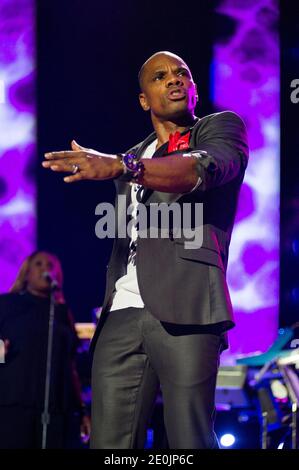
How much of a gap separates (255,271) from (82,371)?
5.86 feet

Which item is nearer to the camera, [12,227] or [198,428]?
[198,428]

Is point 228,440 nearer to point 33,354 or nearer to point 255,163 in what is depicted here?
point 33,354

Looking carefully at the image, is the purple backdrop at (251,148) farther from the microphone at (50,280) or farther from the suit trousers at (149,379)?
the suit trousers at (149,379)

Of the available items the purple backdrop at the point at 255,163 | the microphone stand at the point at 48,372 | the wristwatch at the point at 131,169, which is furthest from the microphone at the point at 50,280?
the wristwatch at the point at 131,169

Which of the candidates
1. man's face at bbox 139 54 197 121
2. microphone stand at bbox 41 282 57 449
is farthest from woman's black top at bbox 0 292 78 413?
man's face at bbox 139 54 197 121

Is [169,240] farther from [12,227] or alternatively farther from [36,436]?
[12,227]

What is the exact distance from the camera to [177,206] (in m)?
2.58

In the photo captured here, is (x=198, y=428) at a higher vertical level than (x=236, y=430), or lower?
higher

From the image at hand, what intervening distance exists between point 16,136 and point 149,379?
5011mm

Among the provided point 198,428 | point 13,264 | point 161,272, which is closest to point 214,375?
point 198,428

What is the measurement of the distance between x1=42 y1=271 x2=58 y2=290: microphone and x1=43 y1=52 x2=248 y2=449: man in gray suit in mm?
3250

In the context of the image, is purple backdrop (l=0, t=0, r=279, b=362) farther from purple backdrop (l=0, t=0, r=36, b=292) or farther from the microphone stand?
the microphone stand

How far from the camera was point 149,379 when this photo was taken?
104 inches

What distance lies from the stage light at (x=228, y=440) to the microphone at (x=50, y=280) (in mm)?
1750
